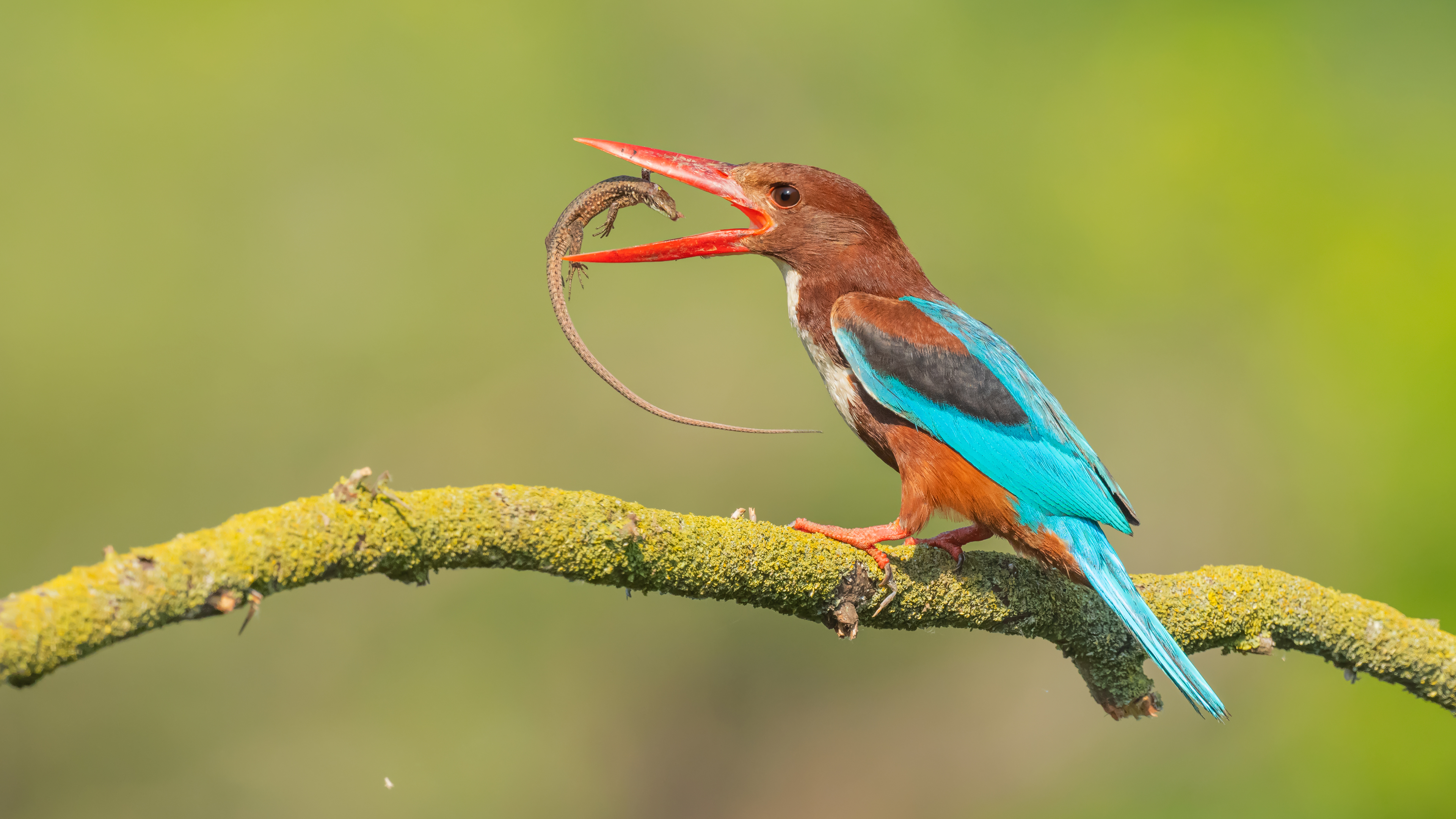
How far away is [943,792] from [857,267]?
7.39 m

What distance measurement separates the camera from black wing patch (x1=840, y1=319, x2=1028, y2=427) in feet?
10.2

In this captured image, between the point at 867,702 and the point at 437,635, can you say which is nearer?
the point at 437,635

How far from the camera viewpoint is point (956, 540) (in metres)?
3.01

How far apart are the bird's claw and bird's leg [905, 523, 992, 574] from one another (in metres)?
0.19

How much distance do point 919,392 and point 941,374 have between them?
0.09 metres

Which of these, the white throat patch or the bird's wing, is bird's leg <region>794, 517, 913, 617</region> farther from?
the white throat patch

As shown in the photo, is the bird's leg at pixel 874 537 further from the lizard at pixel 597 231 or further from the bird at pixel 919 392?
the lizard at pixel 597 231

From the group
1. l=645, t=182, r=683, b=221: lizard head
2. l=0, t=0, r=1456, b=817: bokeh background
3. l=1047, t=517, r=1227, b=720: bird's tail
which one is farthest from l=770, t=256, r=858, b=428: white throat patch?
l=0, t=0, r=1456, b=817: bokeh background

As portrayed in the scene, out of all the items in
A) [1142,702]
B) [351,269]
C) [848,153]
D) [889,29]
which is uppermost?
[889,29]

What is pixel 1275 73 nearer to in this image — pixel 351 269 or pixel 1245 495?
pixel 1245 495

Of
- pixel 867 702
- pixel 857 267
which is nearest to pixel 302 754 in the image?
pixel 867 702

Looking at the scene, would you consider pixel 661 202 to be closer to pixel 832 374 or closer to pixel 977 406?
pixel 832 374

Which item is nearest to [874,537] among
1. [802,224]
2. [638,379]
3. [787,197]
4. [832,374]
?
[832,374]

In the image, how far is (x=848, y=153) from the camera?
1038 cm
